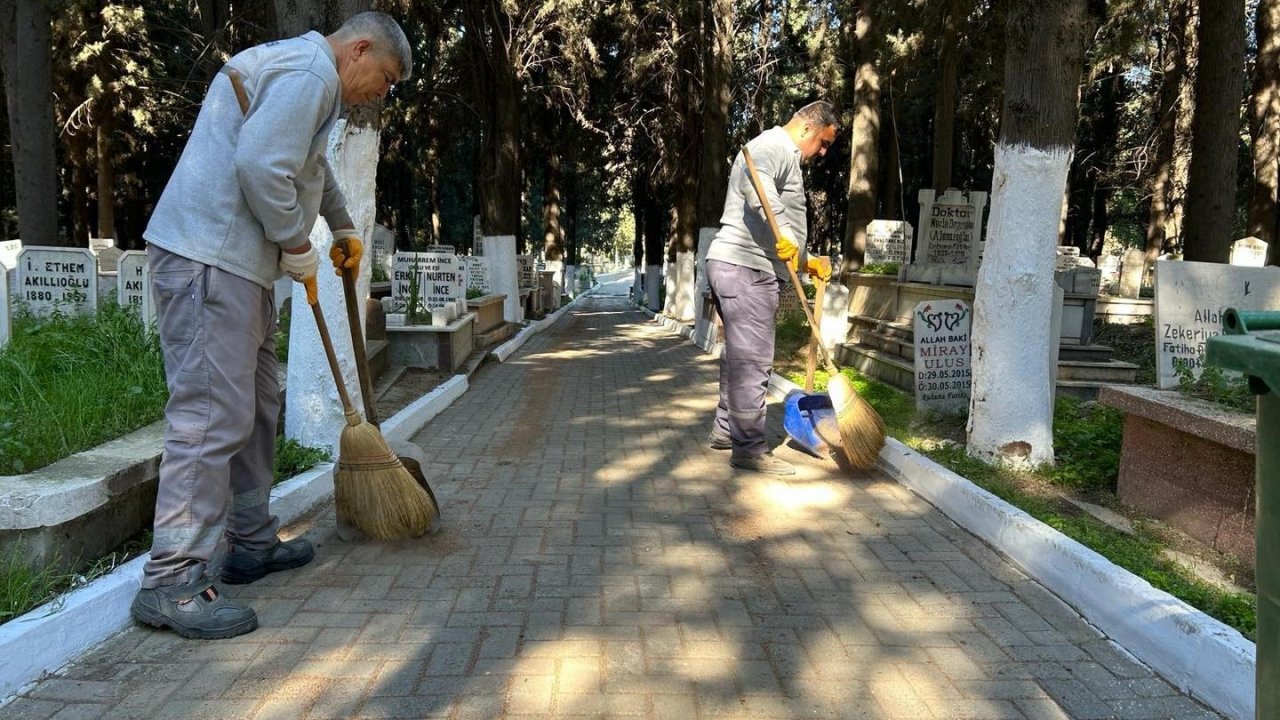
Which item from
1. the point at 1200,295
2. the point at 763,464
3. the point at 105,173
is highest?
the point at 105,173

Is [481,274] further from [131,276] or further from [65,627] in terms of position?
[65,627]

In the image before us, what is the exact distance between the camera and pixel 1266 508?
1833 mm

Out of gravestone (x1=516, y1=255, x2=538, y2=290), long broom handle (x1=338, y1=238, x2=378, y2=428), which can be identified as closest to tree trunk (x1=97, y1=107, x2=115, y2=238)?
gravestone (x1=516, y1=255, x2=538, y2=290)

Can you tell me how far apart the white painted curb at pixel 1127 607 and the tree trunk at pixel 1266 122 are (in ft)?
41.1

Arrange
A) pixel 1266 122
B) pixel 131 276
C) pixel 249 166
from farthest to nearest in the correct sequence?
pixel 1266 122
pixel 131 276
pixel 249 166

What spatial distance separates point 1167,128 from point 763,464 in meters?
19.3

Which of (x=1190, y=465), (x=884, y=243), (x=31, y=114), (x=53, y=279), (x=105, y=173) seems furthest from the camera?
(x=105, y=173)

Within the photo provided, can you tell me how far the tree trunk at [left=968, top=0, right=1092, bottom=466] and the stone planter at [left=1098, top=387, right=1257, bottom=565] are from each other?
0.56 m

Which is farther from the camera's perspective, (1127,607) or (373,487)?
(373,487)

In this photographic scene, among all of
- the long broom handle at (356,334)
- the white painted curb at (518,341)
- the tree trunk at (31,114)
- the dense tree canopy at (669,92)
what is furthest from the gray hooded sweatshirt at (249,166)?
the tree trunk at (31,114)

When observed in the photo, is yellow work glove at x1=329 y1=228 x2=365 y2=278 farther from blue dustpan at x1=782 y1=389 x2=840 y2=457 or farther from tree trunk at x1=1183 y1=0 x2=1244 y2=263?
tree trunk at x1=1183 y1=0 x2=1244 y2=263

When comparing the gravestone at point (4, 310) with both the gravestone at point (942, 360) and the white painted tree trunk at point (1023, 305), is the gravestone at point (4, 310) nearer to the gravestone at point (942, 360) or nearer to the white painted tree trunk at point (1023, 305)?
the white painted tree trunk at point (1023, 305)

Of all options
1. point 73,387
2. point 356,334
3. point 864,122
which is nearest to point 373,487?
point 356,334

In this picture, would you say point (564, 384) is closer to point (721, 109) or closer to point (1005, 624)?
point (1005, 624)
